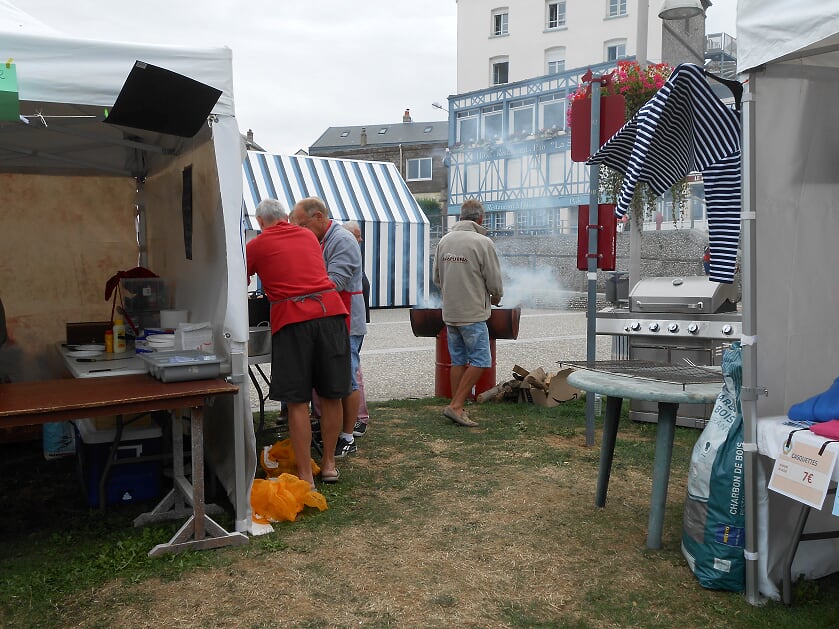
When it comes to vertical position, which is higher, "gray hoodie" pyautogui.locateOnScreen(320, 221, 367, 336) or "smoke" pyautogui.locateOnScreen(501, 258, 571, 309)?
"gray hoodie" pyautogui.locateOnScreen(320, 221, 367, 336)

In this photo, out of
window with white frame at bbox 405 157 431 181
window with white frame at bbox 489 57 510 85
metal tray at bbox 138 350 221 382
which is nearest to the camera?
metal tray at bbox 138 350 221 382

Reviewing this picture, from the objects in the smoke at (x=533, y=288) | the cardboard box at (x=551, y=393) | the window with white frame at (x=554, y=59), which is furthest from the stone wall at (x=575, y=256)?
the cardboard box at (x=551, y=393)

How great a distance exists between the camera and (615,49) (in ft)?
100.0

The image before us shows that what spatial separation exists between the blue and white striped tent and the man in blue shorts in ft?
31.5

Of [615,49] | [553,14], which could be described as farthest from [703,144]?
[553,14]

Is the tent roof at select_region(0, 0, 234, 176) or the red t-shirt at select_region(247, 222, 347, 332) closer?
the tent roof at select_region(0, 0, 234, 176)

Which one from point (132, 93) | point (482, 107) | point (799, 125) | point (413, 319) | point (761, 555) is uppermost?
point (482, 107)

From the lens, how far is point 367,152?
41250mm

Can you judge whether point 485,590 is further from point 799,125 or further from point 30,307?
point 30,307

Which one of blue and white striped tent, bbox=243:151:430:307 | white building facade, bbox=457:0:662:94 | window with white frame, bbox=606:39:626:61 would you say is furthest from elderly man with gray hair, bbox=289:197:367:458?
window with white frame, bbox=606:39:626:61

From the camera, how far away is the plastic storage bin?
421 centimetres

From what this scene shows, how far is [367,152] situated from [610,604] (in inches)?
1568

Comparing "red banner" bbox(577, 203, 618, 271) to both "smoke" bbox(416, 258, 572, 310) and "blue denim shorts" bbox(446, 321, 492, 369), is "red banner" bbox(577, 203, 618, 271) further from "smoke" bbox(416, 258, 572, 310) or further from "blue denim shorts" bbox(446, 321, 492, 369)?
"smoke" bbox(416, 258, 572, 310)

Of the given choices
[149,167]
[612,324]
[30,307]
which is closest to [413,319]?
[612,324]
